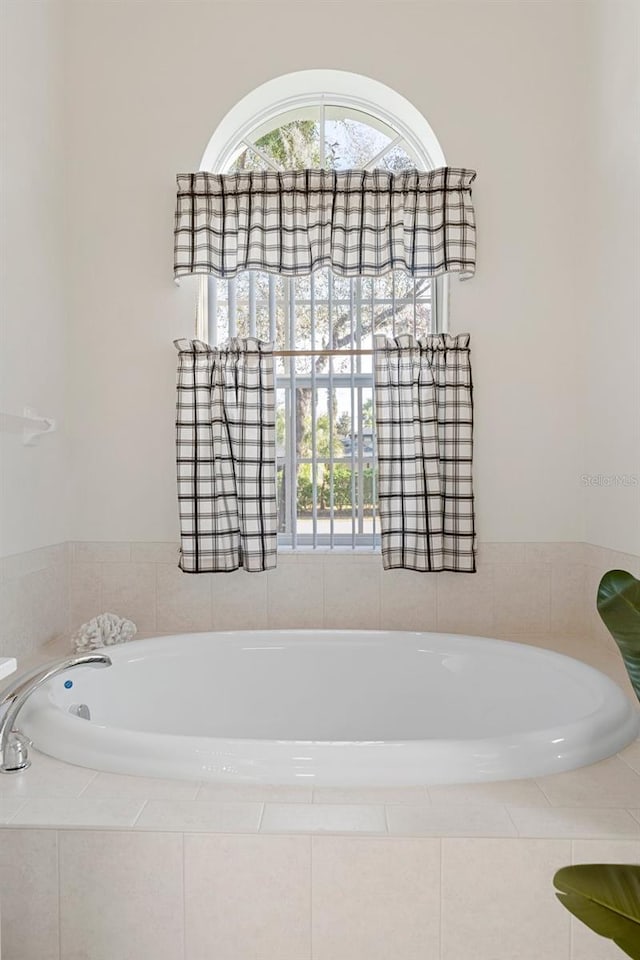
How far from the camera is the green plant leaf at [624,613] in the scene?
1.14 meters

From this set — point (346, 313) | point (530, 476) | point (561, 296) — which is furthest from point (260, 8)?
point (530, 476)

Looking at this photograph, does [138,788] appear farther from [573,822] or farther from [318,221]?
[318,221]

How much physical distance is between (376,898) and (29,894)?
24.3 inches

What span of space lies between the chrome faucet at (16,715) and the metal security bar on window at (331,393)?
1.33 m

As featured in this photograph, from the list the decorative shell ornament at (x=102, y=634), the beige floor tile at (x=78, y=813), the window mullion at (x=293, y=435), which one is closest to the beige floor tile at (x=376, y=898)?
the beige floor tile at (x=78, y=813)

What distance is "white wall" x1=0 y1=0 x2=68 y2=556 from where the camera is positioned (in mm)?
2262

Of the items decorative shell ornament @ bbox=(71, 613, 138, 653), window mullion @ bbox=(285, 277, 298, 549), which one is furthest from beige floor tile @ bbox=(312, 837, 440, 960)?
window mullion @ bbox=(285, 277, 298, 549)

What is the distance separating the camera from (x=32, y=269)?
244cm

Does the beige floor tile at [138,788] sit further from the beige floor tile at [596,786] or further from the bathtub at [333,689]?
the beige floor tile at [596,786]

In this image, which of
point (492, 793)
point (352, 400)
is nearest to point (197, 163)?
point (352, 400)

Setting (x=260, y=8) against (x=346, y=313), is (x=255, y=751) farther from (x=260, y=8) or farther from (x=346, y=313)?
(x=260, y=8)

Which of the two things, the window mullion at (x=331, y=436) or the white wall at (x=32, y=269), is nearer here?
the white wall at (x=32, y=269)

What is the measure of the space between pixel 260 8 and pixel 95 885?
2876 millimetres

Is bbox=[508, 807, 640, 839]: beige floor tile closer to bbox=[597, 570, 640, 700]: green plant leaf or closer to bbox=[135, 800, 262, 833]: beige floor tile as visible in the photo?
bbox=[597, 570, 640, 700]: green plant leaf
